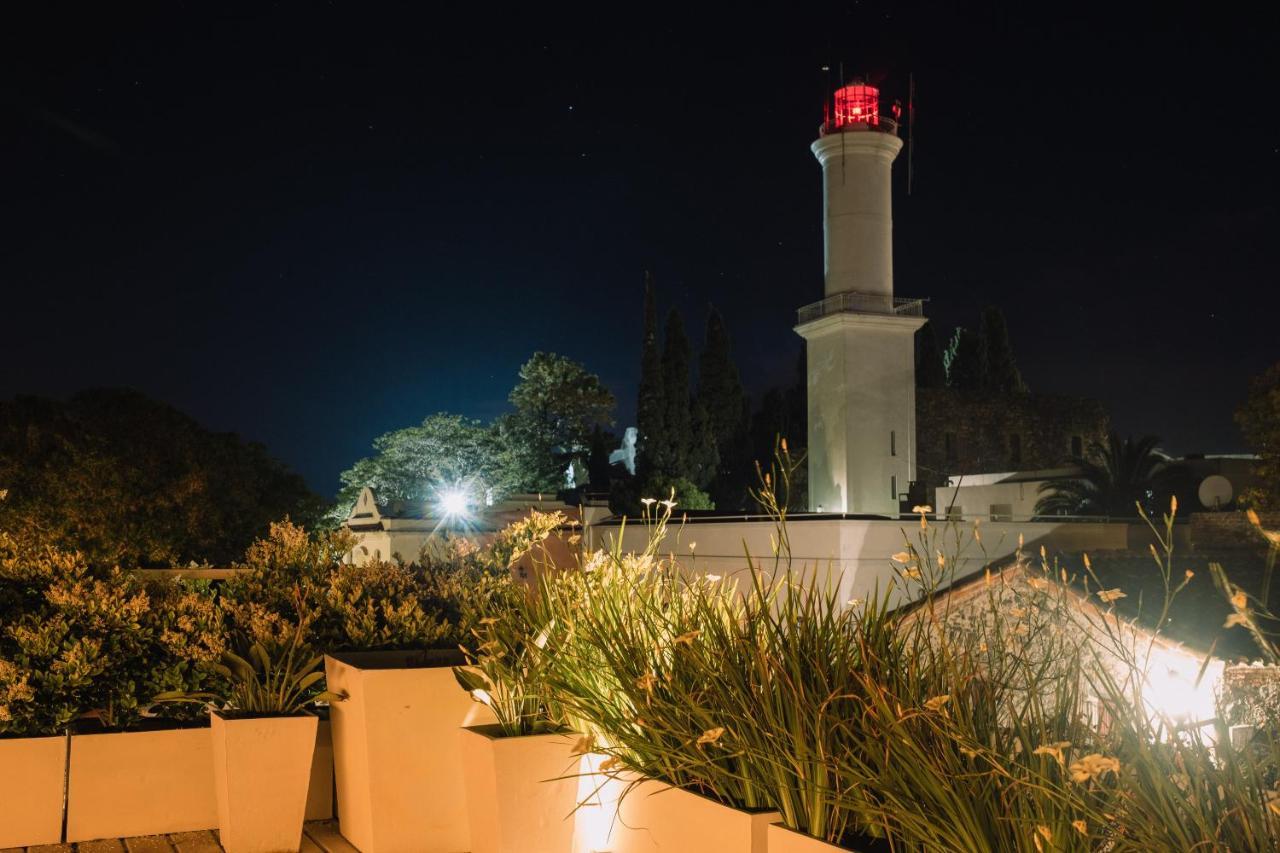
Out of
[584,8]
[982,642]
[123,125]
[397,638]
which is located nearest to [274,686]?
[397,638]

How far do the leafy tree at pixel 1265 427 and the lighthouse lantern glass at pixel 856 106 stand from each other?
1109 centimetres

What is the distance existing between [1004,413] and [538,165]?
2208 centimetres

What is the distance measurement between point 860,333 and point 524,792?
26795 millimetres

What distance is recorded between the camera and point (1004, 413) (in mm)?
39062

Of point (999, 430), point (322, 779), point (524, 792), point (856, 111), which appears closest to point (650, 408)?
point (999, 430)

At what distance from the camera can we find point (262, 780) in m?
3.78

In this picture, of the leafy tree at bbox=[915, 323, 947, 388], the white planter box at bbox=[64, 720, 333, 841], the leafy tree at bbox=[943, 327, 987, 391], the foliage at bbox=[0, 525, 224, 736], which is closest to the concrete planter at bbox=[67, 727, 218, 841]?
the white planter box at bbox=[64, 720, 333, 841]

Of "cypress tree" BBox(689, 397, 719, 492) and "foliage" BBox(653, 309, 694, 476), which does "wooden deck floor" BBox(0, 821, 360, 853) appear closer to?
"foliage" BBox(653, 309, 694, 476)

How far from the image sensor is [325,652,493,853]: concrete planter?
3.66 m

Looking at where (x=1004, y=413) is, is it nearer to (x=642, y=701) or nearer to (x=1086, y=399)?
(x=1086, y=399)

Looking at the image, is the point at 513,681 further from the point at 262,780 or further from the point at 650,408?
the point at 650,408

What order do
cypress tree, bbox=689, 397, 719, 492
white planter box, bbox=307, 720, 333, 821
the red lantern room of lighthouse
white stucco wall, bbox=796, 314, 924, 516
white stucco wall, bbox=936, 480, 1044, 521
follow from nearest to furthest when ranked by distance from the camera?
white planter box, bbox=307, 720, 333, 821
white stucco wall, bbox=796, 314, 924, 516
white stucco wall, bbox=936, 480, 1044, 521
the red lantern room of lighthouse
cypress tree, bbox=689, 397, 719, 492

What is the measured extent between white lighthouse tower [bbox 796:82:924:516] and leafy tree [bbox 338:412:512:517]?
1940 centimetres

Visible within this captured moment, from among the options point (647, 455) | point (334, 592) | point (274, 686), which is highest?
point (647, 455)
